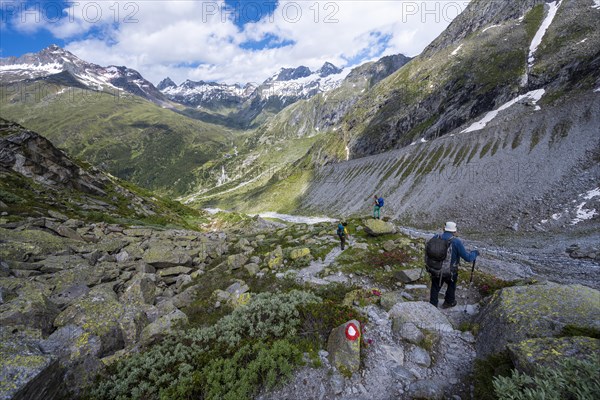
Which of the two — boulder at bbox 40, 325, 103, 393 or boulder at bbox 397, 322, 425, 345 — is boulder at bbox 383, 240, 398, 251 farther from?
boulder at bbox 40, 325, 103, 393

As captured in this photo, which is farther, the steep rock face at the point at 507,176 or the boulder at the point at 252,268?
the steep rock face at the point at 507,176

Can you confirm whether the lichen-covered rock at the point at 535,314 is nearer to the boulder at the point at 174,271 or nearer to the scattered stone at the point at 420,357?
the scattered stone at the point at 420,357

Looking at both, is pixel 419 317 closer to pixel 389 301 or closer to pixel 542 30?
pixel 389 301

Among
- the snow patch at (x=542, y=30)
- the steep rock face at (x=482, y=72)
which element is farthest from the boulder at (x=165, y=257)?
the snow patch at (x=542, y=30)

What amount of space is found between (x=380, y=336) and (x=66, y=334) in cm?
1011

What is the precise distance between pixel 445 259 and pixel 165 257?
17.7m

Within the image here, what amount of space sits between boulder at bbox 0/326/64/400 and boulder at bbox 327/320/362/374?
6.99 metres

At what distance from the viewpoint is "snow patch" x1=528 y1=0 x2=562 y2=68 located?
289 feet

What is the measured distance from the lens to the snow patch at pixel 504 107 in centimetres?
7045

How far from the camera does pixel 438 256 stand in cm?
977

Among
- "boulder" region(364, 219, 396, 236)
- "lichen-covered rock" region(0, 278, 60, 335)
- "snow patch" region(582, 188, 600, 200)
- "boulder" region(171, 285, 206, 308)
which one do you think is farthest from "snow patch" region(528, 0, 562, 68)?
"lichen-covered rock" region(0, 278, 60, 335)

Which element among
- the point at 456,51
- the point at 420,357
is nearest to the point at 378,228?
the point at 420,357

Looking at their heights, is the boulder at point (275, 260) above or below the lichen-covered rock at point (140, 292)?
below

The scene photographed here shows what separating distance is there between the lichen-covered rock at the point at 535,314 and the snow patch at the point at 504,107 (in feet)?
267
